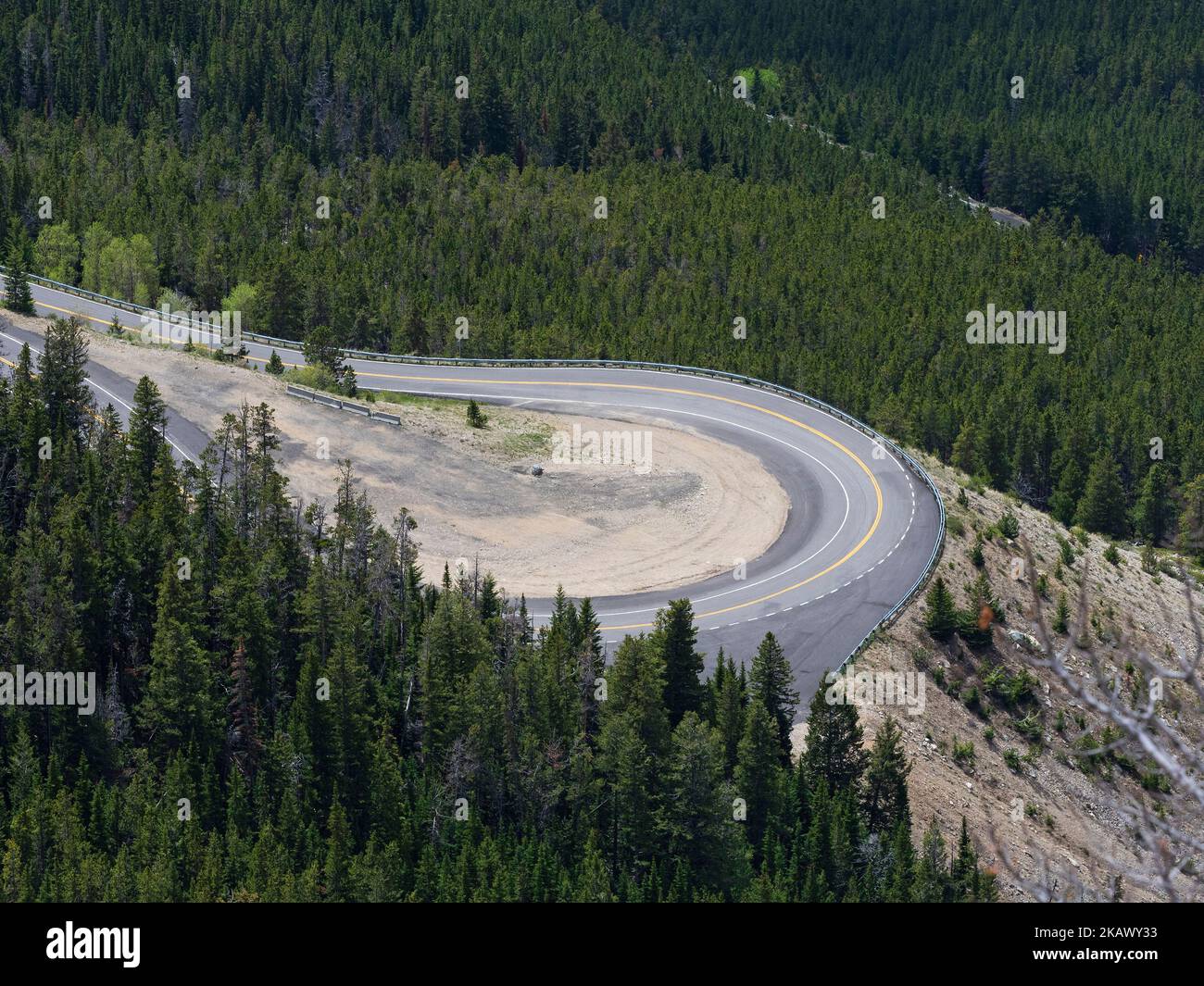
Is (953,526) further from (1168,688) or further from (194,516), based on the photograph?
(1168,688)

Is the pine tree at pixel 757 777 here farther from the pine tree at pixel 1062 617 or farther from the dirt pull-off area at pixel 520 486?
the pine tree at pixel 1062 617

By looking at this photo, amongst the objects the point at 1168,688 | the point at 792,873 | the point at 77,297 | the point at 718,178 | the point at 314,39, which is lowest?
the point at 792,873

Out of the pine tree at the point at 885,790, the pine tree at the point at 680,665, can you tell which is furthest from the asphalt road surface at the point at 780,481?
the pine tree at the point at 885,790

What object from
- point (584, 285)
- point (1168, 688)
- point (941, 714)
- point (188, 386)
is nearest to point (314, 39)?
point (584, 285)

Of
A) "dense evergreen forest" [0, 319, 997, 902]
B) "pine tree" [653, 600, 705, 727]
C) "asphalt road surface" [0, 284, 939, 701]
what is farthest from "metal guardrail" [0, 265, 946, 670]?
"dense evergreen forest" [0, 319, 997, 902]

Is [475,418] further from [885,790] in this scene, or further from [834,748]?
[885,790]

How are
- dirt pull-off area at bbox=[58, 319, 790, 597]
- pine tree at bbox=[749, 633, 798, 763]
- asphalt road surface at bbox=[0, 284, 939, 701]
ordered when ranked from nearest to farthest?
pine tree at bbox=[749, 633, 798, 763] → asphalt road surface at bbox=[0, 284, 939, 701] → dirt pull-off area at bbox=[58, 319, 790, 597]

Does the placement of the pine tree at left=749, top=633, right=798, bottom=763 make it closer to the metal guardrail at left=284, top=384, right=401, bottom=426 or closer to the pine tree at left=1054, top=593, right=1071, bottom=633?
the pine tree at left=1054, top=593, right=1071, bottom=633
